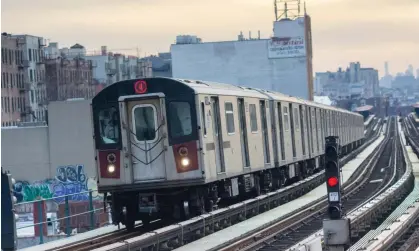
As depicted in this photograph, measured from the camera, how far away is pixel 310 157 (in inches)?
1471

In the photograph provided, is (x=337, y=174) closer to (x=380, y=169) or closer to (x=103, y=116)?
(x=103, y=116)

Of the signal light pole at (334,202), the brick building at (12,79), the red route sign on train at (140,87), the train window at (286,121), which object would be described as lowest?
the signal light pole at (334,202)

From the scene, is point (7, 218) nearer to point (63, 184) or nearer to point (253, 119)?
point (253, 119)

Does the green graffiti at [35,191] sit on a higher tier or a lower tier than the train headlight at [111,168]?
lower

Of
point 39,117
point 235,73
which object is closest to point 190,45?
point 235,73

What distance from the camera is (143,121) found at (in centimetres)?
2070

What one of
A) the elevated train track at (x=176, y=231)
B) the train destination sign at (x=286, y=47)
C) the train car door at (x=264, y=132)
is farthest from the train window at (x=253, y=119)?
the train destination sign at (x=286, y=47)

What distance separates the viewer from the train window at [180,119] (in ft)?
67.4

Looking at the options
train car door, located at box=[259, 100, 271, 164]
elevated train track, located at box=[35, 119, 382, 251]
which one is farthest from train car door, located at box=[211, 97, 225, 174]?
train car door, located at box=[259, 100, 271, 164]

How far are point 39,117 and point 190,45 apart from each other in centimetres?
1595

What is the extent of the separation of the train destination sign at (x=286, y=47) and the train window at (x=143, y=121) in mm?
80068

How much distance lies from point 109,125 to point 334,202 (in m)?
7.65

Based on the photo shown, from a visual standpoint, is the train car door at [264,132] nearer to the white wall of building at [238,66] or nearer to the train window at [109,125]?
the train window at [109,125]

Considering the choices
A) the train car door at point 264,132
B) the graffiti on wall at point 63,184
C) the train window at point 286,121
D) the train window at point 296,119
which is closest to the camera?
the train car door at point 264,132
